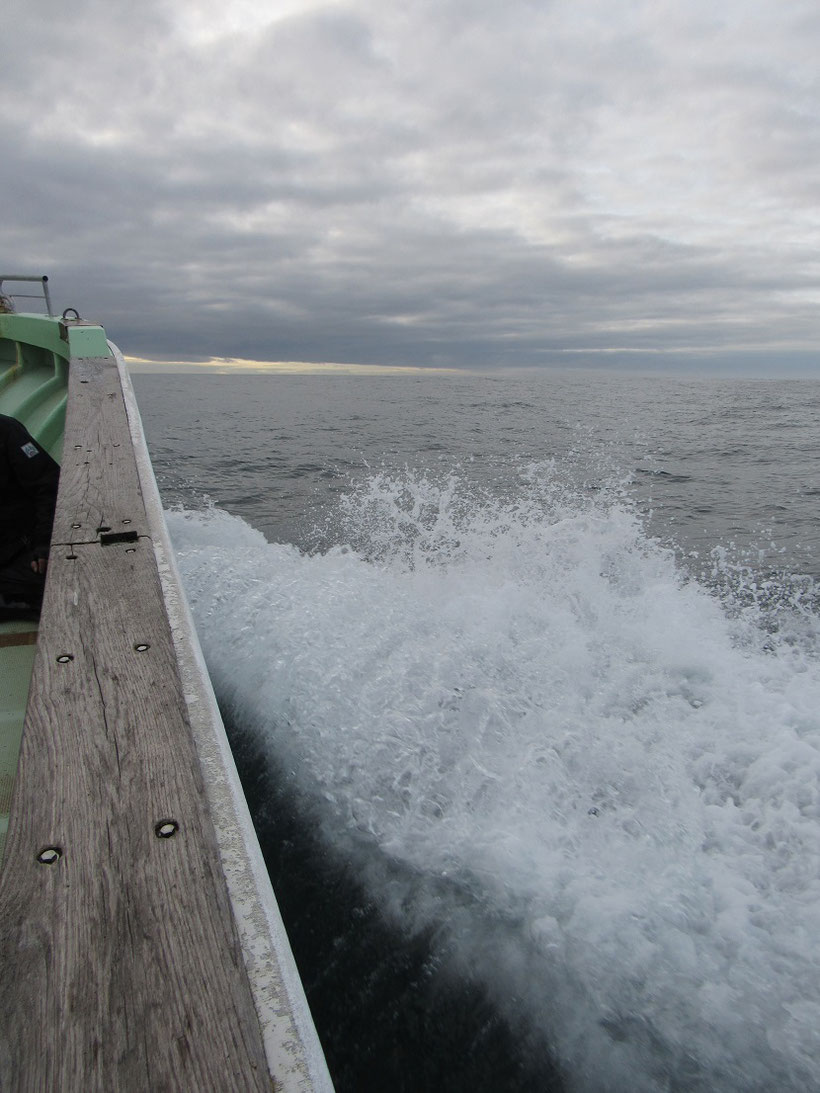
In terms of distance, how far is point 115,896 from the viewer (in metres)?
1.03

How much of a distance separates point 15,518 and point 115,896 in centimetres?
313

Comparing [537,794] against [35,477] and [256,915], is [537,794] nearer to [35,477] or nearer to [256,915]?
[256,915]

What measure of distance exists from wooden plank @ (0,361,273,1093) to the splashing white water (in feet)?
6.34

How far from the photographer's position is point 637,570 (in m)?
6.56

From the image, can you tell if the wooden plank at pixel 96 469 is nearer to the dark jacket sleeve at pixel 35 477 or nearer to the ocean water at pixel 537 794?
the dark jacket sleeve at pixel 35 477

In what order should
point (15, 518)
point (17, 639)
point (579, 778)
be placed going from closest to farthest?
point (17, 639), point (579, 778), point (15, 518)

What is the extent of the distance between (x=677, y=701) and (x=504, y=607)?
1.64 meters

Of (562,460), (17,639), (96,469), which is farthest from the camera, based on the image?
(562,460)


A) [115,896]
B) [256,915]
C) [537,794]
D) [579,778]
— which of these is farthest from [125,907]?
[579,778]

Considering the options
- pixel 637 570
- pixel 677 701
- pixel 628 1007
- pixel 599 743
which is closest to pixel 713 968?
pixel 628 1007

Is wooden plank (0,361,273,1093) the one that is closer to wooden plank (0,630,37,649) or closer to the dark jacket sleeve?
wooden plank (0,630,37,649)

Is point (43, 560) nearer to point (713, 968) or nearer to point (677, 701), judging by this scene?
point (713, 968)

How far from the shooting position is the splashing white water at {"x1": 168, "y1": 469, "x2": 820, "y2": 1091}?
2.38 meters

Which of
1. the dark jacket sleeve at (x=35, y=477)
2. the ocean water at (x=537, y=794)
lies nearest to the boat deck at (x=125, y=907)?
the ocean water at (x=537, y=794)
